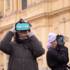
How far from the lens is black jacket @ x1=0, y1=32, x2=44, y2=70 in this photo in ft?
22.7

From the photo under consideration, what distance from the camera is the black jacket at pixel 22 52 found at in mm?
6926

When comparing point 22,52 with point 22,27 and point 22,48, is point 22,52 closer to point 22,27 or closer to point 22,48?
point 22,48

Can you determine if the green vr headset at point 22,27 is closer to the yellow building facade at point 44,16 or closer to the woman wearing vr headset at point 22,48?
the woman wearing vr headset at point 22,48

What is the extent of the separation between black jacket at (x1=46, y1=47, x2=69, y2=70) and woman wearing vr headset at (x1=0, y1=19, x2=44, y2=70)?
1.15 meters

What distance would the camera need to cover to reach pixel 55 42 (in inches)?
318

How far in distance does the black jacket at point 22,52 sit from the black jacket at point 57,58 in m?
1.14

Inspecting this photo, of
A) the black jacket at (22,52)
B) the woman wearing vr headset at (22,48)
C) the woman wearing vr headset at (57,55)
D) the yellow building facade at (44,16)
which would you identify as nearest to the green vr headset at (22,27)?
the woman wearing vr headset at (22,48)

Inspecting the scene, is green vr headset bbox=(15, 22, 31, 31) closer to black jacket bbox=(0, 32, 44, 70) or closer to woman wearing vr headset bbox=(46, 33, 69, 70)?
black jacket bbox=(0, 32, 44, 70)

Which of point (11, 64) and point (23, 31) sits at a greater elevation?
point (23, 31)

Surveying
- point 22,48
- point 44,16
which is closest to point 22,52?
point 22,48

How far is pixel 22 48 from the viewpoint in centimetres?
701

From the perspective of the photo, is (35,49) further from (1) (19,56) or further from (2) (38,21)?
(2) (38,21)

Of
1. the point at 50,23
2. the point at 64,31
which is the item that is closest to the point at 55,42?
the point at 64,31

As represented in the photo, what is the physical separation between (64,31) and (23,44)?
46.1 feet
